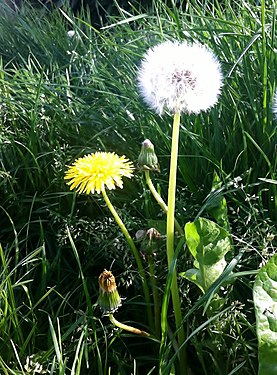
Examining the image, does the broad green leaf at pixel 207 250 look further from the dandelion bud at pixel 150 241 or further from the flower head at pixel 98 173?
the flower head at pixel 98 173

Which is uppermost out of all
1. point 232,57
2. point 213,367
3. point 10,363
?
point 232,57

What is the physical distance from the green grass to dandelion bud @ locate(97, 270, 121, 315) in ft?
0.24

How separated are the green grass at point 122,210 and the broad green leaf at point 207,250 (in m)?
0.04

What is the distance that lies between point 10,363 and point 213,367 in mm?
392

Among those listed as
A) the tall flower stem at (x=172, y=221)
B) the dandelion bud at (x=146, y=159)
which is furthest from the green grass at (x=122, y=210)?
the dandelion bud at (x=146, y=159)

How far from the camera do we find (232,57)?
184 cm

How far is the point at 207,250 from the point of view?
1.24 m

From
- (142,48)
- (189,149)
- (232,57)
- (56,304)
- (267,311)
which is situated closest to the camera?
(267,311)

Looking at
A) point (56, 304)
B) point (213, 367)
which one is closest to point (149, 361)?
point (213, 367)

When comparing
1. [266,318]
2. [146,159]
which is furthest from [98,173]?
[266,318]

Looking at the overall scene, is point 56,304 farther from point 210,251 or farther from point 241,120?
point 241,120

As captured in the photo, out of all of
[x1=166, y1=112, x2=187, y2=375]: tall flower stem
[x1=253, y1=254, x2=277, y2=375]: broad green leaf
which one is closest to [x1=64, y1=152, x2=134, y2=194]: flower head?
[x1=166, y1=112, x2=187, y2=375]: tall flower stem

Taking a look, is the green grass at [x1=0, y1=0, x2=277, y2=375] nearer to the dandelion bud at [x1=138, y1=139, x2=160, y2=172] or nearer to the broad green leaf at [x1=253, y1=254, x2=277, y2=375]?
the broad green leaf at [x1=253, y1=254, x2=277, y2=375]

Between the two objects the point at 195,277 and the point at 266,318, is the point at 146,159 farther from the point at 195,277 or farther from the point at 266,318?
the point at 266,318
